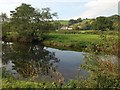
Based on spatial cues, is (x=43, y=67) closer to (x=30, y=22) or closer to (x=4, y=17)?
(x=30, y=22)

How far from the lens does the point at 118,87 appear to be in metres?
10.5

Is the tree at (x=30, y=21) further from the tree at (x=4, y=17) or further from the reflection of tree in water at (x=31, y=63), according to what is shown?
the reflection of tree in water at (x=31, y=63)

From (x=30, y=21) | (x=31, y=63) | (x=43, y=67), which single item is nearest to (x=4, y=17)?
(x=30, y=21)

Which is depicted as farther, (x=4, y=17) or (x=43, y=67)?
(x=4, y=17)

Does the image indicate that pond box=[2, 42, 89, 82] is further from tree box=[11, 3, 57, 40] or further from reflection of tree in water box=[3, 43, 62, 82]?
tree box=[11, 3, 57, 40]

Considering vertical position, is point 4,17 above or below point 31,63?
above

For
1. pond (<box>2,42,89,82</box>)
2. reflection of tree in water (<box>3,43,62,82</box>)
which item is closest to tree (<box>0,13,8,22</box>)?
reflection of tree in water (<box>3,43,62,82</box>)

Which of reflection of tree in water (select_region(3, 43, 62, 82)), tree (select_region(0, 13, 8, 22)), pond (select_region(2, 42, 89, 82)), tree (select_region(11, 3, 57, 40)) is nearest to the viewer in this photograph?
pond (select_region(2, 42, 89, 82))

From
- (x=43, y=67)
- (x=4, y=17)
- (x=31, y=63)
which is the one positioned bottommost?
(x=31, y=63)

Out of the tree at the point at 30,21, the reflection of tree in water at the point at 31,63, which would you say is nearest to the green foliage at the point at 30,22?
the tree at the point at 30,21

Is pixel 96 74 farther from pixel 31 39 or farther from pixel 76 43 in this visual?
pixel 31 39

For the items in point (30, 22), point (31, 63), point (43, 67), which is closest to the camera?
point (43, 67)

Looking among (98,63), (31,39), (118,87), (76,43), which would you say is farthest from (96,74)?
(31,39)

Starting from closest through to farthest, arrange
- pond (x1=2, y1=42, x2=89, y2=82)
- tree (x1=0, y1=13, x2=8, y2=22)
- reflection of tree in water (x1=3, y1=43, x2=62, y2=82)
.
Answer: pond (x1=2, y1=42, x2=89, y2=82) < reflection of tree in water (x1=3, y1=43, x2=62, y2=82) < tree (x1=0, y1=13, x2=8, y2=22)
